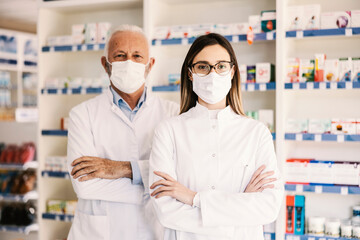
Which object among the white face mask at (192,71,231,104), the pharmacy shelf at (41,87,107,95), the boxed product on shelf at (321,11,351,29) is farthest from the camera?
the pharmacy shelf at (41,87,107,95)

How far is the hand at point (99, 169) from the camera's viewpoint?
8.15ft

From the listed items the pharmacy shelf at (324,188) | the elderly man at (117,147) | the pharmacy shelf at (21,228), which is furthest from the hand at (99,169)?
the pharmacy shelf at (21,228)

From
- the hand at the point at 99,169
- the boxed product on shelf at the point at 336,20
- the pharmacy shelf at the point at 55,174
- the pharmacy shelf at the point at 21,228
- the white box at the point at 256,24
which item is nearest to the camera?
the hand at the point at 99,169

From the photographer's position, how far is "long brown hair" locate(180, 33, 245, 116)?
2238 mm

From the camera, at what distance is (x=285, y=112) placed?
14.4ft

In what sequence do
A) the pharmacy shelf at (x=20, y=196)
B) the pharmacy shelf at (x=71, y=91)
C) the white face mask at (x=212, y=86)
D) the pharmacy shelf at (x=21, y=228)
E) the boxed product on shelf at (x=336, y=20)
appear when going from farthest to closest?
the pharmacy shelf at (x=21, y=228) → the pharmacy shelf at (x=20, y=196) → the pharmacy shelf at (x=71, y=91) → the boxed product on shelf at (x=336, y=20) → the white face mask at (x=212, y=86)

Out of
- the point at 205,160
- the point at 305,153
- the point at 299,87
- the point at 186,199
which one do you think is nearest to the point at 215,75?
the point at 205,160

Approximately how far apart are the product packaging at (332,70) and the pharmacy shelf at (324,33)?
0.78 feet

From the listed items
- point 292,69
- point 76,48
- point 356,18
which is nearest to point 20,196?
point 76,48

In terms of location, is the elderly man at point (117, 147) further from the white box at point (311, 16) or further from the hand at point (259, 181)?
the white box at point (311, 16)

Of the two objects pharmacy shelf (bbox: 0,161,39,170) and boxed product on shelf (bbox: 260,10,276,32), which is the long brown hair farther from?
pharmacy shelf (bbox: 0,161,39,170)

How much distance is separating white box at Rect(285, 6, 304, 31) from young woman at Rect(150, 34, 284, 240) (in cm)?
221

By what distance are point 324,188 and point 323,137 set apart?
1.48 feet

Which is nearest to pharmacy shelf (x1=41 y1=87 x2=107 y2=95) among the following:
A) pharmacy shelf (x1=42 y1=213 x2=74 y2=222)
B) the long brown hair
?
pharmacy shelf (x1=42 y1=213 x2=74 y2=222)
